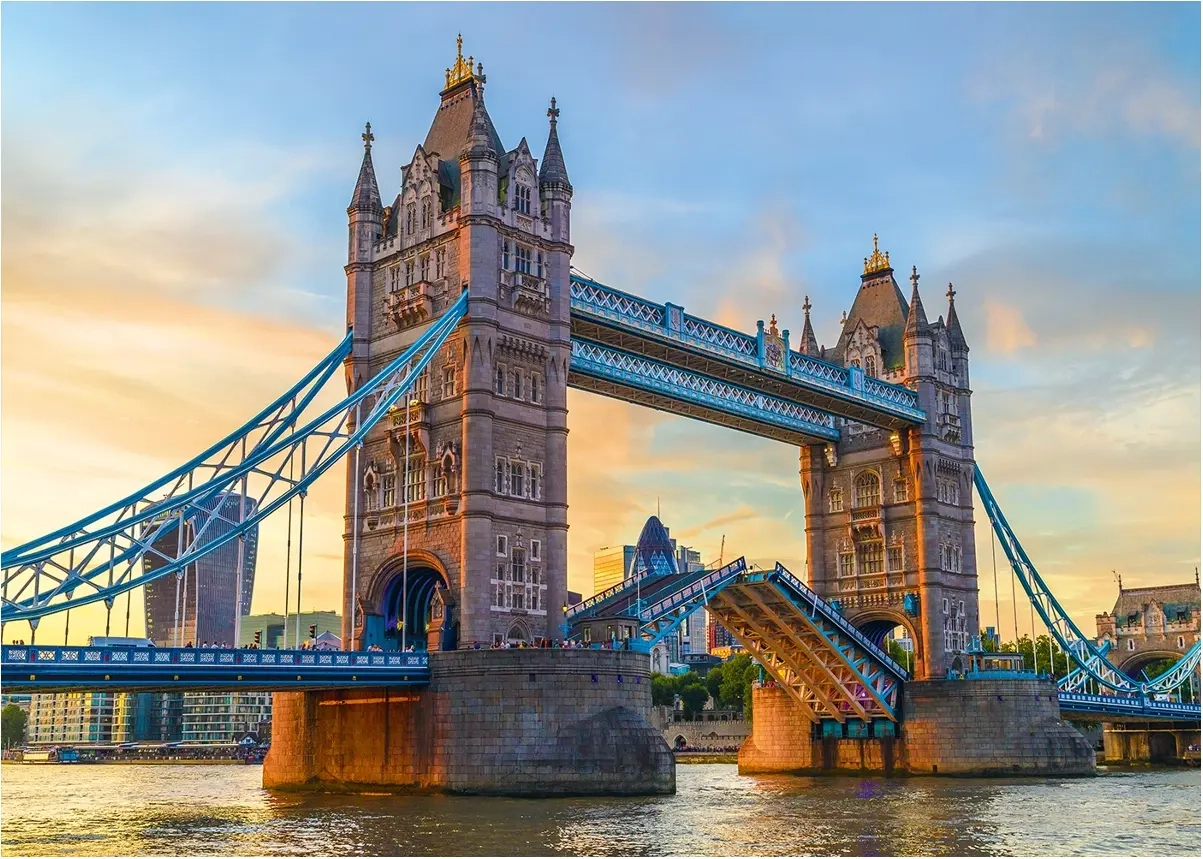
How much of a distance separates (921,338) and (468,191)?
4016 centimetres

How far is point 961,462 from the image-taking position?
3797 inches

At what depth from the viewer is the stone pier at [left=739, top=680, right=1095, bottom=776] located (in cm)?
8156

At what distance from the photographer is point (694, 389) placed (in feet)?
260

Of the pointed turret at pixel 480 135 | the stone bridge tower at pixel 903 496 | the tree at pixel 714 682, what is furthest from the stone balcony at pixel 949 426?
the tree at pixel 714 682

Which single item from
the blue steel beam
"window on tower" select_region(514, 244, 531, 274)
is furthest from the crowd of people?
the blue steel beam

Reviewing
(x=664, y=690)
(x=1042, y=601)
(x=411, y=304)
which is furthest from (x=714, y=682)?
(x=411, y=304)

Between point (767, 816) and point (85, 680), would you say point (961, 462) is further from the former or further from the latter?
point (85, 680)

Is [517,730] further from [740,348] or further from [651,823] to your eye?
[740,348]

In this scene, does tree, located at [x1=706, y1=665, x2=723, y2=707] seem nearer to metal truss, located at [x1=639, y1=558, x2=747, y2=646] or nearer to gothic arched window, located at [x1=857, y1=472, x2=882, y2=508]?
gothic arched window, located at [x1=857, y1=472, x2=882, y2=508]

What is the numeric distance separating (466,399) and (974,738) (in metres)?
39.3

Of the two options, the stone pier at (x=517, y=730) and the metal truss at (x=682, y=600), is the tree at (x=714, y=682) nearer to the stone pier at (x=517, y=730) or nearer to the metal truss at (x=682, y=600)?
the metal truss at (x=682, y=600)

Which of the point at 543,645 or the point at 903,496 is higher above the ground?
the point at 903,496

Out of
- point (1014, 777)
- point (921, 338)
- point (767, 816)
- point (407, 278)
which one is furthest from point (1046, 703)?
point (407, 278)

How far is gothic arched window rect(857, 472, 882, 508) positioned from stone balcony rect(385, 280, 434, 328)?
40244mm
